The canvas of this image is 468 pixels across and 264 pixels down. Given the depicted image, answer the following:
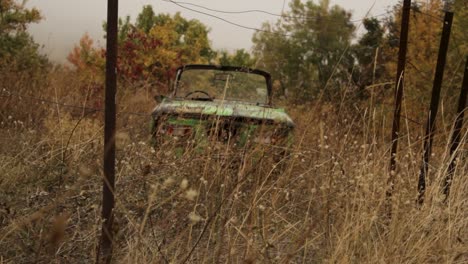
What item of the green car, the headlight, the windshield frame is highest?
the windshield frame

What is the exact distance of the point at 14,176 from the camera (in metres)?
3.73

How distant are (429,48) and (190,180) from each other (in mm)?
9399

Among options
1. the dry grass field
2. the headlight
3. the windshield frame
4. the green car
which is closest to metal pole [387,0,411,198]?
the dry grass field

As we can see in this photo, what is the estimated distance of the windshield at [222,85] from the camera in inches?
228

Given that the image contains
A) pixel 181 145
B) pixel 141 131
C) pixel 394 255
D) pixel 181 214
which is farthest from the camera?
pixel 141 131

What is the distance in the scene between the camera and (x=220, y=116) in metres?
4.27

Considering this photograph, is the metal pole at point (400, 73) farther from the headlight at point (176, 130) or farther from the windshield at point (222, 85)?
the windshield at point (222, 85)

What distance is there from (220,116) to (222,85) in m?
1.66

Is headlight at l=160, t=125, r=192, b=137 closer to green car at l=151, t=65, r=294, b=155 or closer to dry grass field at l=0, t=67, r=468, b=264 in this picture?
green car at l=151, t=65, r=294, b=155

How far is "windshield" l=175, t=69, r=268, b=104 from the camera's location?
579cm

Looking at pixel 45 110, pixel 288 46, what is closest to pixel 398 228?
pixel 45 110

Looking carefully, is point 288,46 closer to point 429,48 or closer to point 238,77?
point 429,48

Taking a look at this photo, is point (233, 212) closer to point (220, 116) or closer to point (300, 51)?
point (220, 116)

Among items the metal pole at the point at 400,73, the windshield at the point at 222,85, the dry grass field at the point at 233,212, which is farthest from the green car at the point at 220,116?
the metal pole at the point at 400,73
